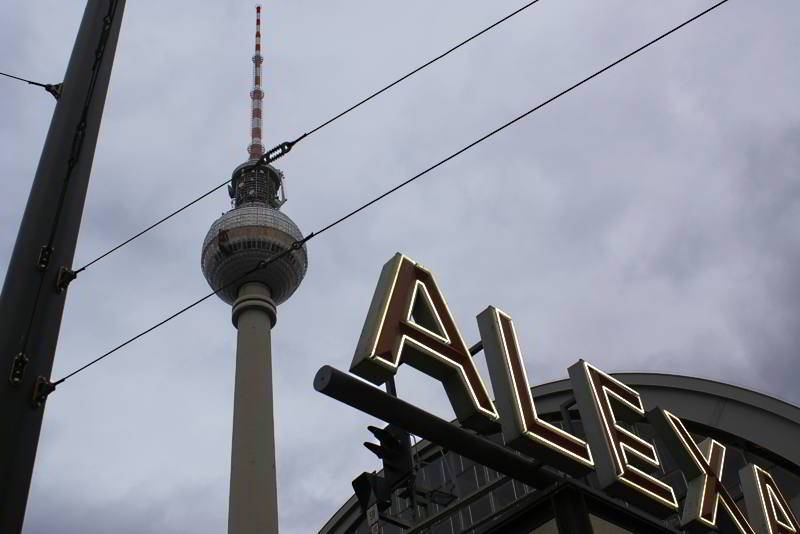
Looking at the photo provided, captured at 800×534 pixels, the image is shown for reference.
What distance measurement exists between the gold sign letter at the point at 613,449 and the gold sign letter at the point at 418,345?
1.88 metres

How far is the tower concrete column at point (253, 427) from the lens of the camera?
186 feet

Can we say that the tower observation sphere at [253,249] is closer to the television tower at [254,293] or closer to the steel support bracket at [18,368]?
the television tower at [254,293]

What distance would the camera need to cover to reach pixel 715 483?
1562 centimetres

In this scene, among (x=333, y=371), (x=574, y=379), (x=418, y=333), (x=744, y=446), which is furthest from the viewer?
(x=744, y=446)

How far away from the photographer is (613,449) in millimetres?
13336

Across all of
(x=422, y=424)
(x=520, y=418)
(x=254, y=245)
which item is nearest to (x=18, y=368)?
(x=422, y=424)

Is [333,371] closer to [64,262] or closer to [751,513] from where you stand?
[64,262]

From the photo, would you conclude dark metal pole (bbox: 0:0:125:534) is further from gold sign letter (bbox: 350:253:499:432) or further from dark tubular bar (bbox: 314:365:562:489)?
gold sign letter (bbox: 350:253:499:432)

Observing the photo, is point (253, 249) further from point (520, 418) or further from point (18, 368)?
point (18, 368)

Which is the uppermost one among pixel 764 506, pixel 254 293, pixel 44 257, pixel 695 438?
pixel 254 293

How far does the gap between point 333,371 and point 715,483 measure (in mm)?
7998

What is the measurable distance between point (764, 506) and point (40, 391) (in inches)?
573

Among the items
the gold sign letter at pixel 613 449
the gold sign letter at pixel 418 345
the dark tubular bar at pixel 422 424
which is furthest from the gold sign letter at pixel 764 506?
the gold sign letter at pixel 418 345

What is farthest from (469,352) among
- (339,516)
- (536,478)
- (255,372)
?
(255,372)
